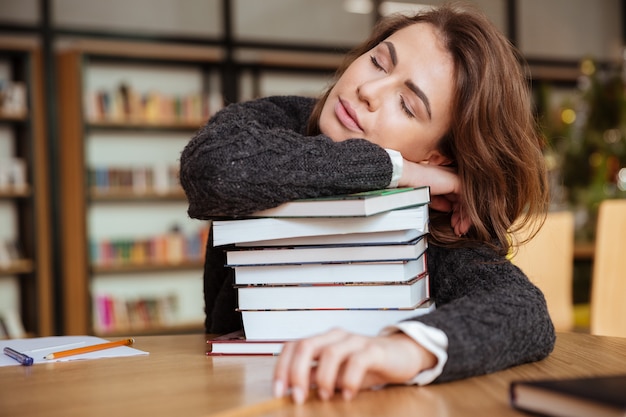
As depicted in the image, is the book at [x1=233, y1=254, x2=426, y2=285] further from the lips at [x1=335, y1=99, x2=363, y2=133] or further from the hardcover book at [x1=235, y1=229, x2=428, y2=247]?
the lips at [x1=335, y1=99, x2=363, y2=133]

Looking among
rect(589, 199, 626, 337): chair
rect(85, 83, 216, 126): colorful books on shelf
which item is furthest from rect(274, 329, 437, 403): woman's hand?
rect(85, 83, 216, 126): colorful books on shelf

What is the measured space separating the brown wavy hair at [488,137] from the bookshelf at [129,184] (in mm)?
4458

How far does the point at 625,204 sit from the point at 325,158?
97.6 inches

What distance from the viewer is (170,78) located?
5.99 metres

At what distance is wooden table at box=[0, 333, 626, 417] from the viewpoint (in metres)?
0.78

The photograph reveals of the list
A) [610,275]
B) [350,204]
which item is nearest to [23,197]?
[610,275]

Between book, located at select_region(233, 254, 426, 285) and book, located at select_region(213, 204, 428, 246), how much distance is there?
1.8 inches

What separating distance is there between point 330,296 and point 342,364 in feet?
0.75

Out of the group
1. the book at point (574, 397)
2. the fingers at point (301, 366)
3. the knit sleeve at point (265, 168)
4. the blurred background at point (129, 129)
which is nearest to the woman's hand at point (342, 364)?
the fingers at point (301, 366)

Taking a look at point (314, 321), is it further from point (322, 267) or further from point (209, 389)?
Result: point (209, 389)

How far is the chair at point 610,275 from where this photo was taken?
3217 millimetres

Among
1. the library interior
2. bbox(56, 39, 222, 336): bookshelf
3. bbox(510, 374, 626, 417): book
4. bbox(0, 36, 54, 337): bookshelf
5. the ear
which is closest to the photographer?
bbox(510, 374, 626, 417): book

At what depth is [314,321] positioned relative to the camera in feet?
3.43

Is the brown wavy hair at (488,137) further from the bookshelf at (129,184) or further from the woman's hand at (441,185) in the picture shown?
the bookshelf at (129,184)
